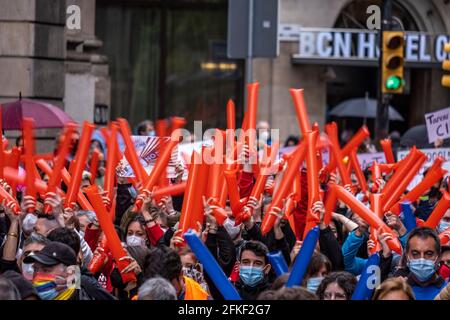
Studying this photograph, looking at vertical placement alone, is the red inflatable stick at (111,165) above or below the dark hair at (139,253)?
above

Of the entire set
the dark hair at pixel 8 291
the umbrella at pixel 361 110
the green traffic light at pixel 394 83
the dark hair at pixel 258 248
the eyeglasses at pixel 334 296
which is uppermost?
the green traffic light at pixel 394 83

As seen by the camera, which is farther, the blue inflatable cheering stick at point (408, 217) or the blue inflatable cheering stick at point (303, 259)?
the blue inflatable cheering stick at point (408, 217)

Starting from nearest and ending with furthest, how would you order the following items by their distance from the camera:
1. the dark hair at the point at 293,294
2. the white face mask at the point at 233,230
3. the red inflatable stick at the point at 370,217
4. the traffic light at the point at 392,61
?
the dark hair at the point at 293,294, the red inflatable stick at the point at 370,217, the white face mask at the point at 233,230, the traffic light at the point at 392,61

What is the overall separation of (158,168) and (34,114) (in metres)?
3.98

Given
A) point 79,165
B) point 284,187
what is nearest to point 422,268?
point 284,187

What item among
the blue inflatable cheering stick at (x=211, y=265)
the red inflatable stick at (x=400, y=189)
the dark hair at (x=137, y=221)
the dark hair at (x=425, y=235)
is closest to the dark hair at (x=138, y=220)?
the dark hair at (x=137, y=221)

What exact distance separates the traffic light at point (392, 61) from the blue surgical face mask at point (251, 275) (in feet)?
32.4

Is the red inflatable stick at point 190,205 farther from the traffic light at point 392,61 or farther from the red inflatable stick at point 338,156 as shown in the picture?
the traffic light at point 392,61

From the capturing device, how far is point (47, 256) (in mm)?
6938

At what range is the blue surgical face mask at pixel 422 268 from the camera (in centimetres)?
744

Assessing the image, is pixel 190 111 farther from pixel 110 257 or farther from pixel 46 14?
pixel 110 257

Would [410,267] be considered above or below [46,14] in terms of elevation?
below

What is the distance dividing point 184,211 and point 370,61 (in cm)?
2062
